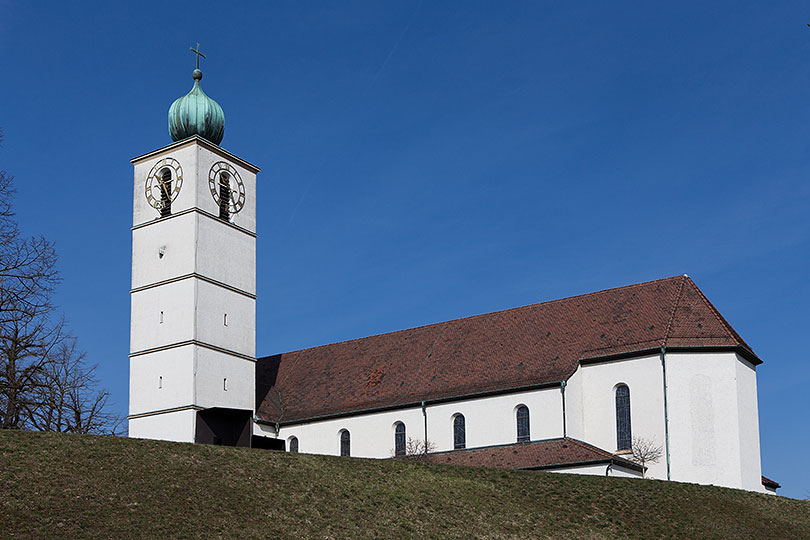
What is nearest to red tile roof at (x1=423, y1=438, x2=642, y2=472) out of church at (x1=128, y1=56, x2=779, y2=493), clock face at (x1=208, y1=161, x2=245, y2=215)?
church at (x1=128, y1=56, x2=779, y2=493)

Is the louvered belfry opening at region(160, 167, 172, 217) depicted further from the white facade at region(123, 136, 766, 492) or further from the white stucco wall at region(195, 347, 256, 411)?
the white stucco wall at region(195, 347, 256, 411)

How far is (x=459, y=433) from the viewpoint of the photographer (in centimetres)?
4694

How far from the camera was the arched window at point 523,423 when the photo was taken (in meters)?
45.1

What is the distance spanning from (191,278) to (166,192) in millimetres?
5060

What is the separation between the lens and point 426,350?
51562 mm

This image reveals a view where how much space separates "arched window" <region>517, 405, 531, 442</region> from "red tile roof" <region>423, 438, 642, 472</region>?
0.48 m

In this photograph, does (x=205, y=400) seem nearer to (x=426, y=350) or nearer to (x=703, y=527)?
(x=426, y=350)

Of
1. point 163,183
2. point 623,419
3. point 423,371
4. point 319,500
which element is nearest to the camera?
point 319,500

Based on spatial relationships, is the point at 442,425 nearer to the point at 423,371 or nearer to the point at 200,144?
the point at 423,371

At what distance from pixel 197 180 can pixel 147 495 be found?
26295mm

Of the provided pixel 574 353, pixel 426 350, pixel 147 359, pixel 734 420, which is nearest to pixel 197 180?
pixel 147 359

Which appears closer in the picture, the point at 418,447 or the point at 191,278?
the point at 418,447

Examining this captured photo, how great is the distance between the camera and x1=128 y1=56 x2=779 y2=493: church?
138ft

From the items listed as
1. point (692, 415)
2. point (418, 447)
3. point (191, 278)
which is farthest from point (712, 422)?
point (191, 278)
